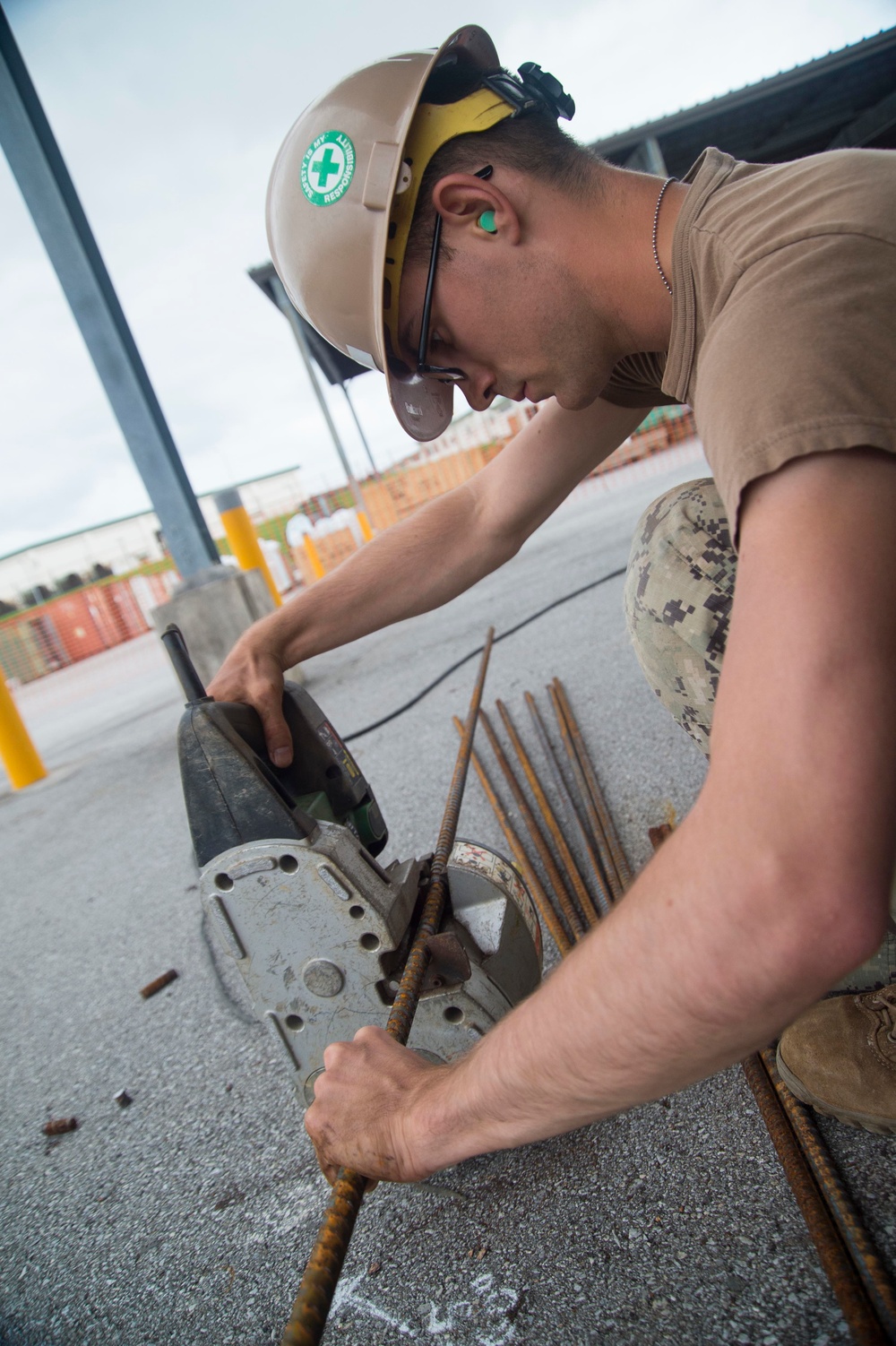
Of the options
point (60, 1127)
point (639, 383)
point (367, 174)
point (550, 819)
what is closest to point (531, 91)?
point (367, 174)

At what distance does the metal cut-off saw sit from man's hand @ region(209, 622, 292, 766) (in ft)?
0.27

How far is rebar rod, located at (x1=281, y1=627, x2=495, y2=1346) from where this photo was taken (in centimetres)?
67

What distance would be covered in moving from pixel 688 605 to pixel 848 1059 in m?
0.75

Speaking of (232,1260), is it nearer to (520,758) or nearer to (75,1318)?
(75,1318)

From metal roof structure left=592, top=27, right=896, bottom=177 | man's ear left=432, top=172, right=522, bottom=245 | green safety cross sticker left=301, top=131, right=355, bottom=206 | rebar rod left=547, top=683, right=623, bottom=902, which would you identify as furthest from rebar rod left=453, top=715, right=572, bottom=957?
metal roof structure left=592, top=27, right=896, bottom=177

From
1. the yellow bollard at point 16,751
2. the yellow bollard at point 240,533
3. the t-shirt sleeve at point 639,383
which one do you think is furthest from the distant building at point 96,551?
the t-shirt sleeve at point 639,383

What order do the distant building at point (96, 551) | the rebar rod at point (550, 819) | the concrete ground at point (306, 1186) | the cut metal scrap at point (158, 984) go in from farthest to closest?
the distant building at point (96, 551)
the cut metal scrap at point (158, 984)
the rebar rod at point (550, 819)
the concrete ground at point (306, 1186)

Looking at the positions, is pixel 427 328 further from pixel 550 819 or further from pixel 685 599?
pixel 550 819

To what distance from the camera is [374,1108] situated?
0.92 metres

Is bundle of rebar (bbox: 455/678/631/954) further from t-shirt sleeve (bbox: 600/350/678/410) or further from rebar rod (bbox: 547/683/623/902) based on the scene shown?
t-shirt sleeve (bbox: 600/350/678/410)

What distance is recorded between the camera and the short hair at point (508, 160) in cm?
117

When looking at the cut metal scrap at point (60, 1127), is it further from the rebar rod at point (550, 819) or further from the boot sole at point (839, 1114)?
the boot sole at point (839, 1114)

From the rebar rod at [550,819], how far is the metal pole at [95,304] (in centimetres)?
321

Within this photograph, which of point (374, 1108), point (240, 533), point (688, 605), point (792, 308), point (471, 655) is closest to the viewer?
point (792, 308)
